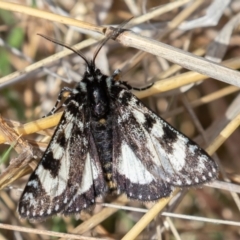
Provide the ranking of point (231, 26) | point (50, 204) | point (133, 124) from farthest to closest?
point (231, 26) → point (133, 124) → point (50, 204)

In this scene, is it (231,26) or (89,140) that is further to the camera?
(231,26)

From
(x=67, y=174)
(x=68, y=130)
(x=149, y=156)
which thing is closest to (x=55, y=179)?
(x=67, y=174)

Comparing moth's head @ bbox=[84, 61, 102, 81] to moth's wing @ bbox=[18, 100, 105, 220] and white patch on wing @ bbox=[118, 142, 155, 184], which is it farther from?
white patch on wing @ bbox=[118, 142, 155, 184]

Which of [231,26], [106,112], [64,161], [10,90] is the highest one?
[10,90]

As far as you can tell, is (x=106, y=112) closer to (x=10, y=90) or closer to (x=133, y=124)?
(x=133, y=124)

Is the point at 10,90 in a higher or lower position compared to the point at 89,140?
higher

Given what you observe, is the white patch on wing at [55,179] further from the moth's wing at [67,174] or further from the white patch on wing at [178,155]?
the white patch on wing at [178,155]

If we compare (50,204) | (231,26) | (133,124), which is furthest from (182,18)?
(50,204)

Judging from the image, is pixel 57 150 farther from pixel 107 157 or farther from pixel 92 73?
pixel 92 73
